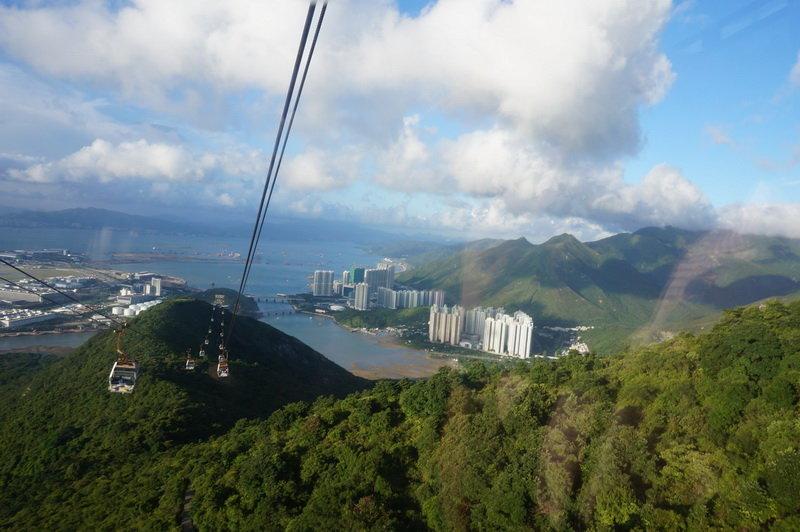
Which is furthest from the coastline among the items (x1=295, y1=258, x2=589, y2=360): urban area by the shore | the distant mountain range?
the distant mountain range

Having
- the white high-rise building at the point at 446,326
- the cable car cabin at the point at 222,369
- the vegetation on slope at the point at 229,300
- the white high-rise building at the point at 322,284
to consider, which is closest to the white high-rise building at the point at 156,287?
the vegetation on slope at the point at 229,300

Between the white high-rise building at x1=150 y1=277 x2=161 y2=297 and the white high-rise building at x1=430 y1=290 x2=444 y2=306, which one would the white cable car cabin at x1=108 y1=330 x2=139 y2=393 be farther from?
the white high-rise building at x1=430 y1=290 x2=444 y2=306

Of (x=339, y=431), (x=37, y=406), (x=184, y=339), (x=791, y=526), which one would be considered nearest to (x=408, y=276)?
(x=184, y=339)

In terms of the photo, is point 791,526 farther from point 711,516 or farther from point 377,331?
point 377,331

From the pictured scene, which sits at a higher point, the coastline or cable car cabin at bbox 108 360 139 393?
cable car cabin at bbox 108 360 139 393

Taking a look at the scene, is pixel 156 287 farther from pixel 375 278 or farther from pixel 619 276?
pixel 619 276
